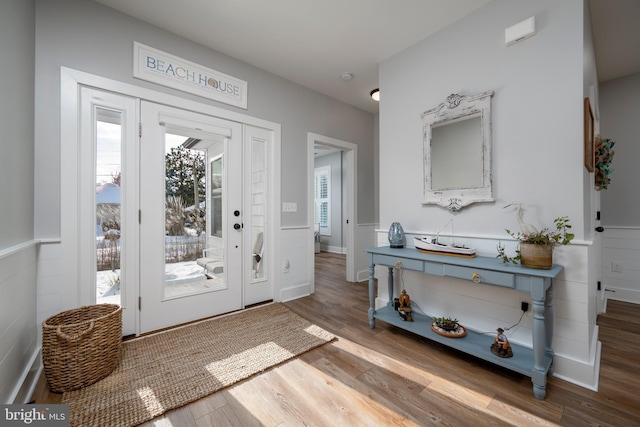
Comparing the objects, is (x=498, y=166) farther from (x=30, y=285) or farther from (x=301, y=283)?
(x=30, y=285)

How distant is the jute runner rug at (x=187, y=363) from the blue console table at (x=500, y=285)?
2.80 ft

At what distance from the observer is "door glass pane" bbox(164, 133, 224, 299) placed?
2.40 meters

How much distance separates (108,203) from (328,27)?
2.41 metres

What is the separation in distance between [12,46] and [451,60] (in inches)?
118

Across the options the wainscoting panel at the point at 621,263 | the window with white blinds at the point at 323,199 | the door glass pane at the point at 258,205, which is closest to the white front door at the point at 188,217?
the door glass pane at the point at 258,205

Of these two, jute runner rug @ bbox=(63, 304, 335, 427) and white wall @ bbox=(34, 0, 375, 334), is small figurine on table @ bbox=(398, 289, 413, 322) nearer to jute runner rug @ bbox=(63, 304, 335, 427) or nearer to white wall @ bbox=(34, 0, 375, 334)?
jute runner rug @ bbox=(63, 304, 335, 427)

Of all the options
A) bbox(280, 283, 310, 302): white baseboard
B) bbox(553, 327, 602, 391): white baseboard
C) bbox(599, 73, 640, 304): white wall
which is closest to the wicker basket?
bbox(280, 283, 310, 302): white baseboard

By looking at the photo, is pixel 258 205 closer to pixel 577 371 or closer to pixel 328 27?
pixel 328 27

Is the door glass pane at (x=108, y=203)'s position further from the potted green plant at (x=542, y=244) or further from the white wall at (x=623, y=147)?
the white wall at (x=623, y=147)

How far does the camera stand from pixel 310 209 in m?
3.40

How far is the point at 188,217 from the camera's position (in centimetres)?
252

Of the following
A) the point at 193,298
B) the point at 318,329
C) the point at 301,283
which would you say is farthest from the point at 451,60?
the point at 193,298

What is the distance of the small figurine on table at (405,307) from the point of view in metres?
2.22

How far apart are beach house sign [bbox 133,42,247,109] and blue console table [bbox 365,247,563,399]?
225 cm
